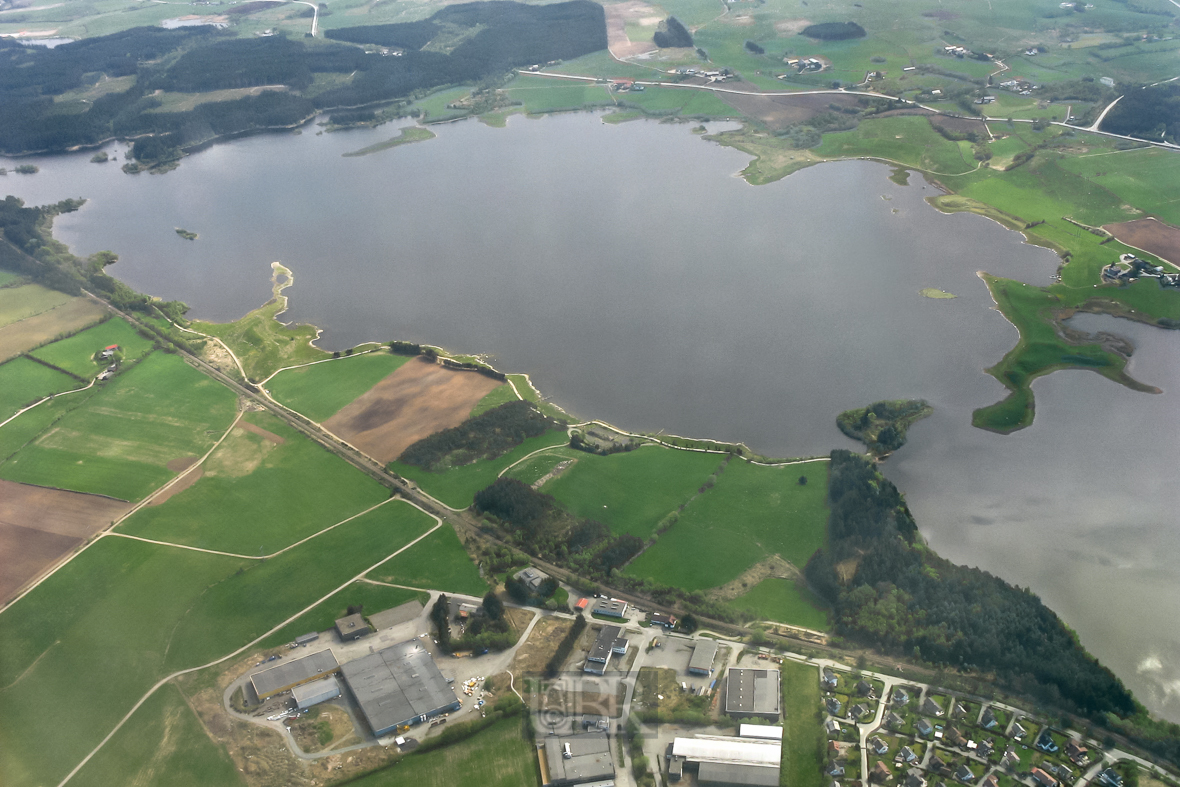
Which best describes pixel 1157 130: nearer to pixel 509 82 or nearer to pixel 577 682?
pixel 509 82

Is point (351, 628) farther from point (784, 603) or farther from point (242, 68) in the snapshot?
point (242, 68)

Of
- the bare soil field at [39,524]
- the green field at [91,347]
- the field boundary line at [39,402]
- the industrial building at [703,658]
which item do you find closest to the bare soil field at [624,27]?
the green field at [91,347]

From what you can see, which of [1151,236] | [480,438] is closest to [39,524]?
[480,438]

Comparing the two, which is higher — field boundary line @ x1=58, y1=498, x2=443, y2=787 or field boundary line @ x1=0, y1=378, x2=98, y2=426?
field boundary line @ x1=0, y1=378, x2=98, y2=426

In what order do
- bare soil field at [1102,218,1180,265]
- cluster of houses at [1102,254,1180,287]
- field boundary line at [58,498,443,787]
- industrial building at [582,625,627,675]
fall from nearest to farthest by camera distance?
A: field boundary line at [58,498,443,787] → industrial building at [582,625,627,675] → cluster of houses at [1102,254,1180,287] → bare soil field at [1102,218,1180,265]

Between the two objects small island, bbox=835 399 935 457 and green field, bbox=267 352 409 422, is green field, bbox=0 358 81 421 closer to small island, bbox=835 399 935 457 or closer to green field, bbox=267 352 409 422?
green field, bbox=267 352 409 422

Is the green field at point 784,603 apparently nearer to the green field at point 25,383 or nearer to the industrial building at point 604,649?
the industrial building at point 604,649

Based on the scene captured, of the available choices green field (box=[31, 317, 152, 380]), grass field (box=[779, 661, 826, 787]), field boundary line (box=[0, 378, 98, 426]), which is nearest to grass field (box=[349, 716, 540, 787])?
grass field (box=[779, 661, 826, 787])
